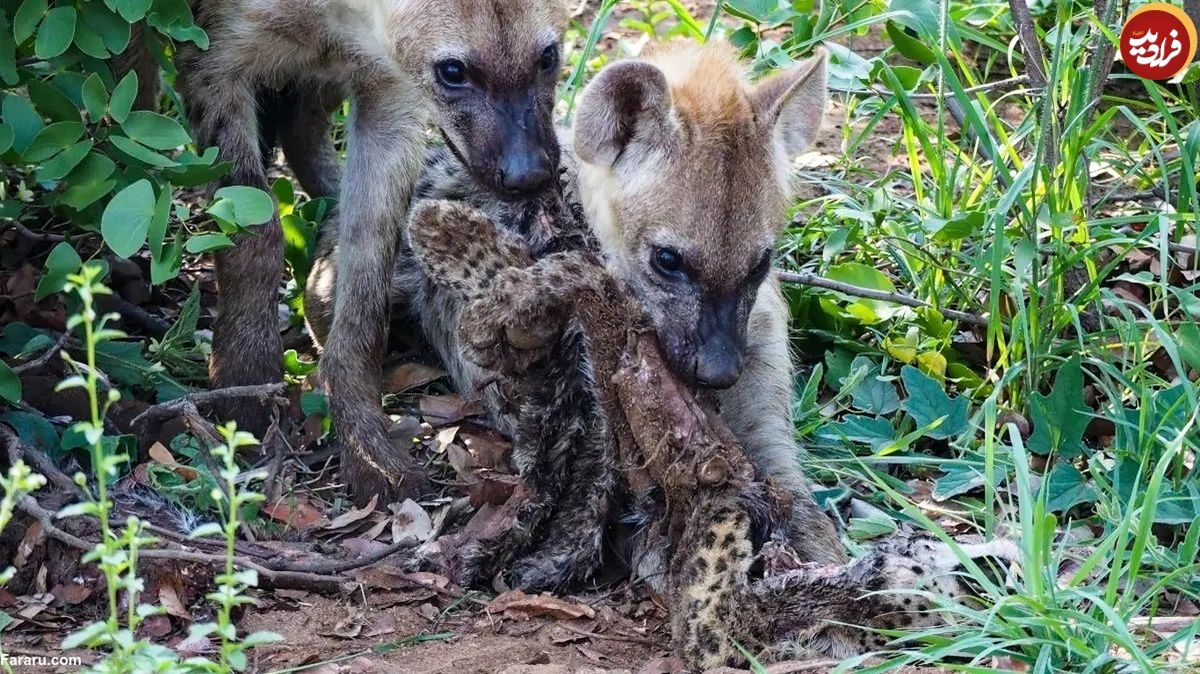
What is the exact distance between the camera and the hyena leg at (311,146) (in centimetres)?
601

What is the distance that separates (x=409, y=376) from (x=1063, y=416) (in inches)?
91.6

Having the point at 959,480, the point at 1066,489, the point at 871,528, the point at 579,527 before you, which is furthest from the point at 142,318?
the point at 1066,489

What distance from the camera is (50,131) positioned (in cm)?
408

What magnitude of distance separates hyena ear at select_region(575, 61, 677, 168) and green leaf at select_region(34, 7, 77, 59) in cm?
145

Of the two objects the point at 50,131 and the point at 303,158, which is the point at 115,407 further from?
the point at 303,158

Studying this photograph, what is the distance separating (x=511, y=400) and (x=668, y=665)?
943 millimetres

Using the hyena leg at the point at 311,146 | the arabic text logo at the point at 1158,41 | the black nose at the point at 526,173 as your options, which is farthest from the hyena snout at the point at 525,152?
the arabic text logo at the point at 1158,41

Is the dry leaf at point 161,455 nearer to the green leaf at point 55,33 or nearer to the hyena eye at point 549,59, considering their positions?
the green leaf at point 55,33

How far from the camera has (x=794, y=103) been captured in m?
4.62

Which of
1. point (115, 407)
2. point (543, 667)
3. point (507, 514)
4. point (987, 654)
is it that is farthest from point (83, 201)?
point (987, 654)

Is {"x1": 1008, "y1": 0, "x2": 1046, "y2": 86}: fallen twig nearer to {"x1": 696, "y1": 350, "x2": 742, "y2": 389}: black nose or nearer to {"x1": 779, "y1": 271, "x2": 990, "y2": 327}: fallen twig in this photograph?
{"x1": 779, "y1": 271, "x2": 990, "y2": 327}: fallen twig

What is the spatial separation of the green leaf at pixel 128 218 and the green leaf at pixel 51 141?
0.79 feet

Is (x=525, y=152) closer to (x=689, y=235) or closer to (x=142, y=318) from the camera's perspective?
(x=689, y=235)

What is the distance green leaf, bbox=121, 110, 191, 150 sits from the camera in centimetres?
419
